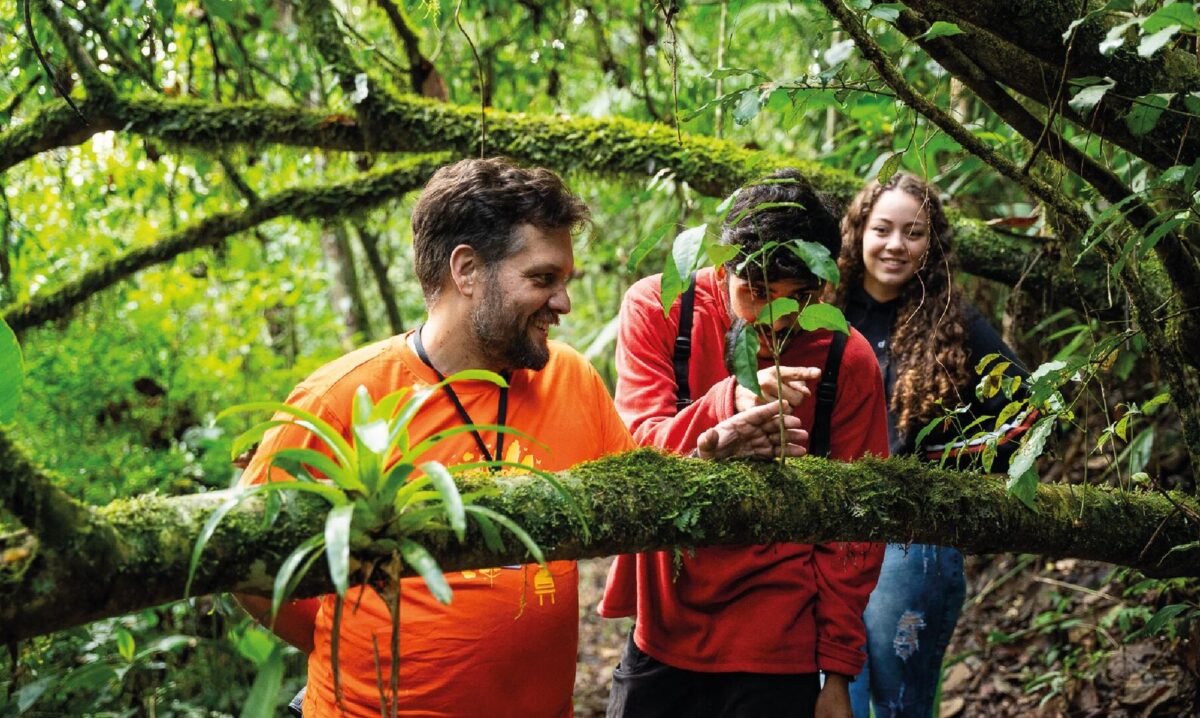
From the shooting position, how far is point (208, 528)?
1462 mm

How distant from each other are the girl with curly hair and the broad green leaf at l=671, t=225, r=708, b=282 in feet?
5.49

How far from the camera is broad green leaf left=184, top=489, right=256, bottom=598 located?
4.78 feet

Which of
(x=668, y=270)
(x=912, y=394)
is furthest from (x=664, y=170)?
(x=668, y=270)

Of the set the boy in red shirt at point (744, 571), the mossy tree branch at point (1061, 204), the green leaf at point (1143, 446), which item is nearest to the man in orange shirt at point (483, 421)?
the boy in red shirt at point (744, 571)

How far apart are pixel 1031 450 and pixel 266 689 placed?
5.68 ft

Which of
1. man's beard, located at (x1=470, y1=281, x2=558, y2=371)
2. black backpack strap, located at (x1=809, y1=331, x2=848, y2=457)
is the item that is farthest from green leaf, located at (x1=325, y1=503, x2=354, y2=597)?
black backpack strap, located at (x1=809, y1=331, x2=848, y2=457)

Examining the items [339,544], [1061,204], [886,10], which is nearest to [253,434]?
[339,544]

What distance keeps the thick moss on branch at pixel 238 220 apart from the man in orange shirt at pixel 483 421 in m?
2.33

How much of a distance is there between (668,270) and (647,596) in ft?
4.28

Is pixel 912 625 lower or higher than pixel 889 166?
lower

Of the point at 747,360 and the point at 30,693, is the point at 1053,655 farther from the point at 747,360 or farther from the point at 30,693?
the point at 30,693

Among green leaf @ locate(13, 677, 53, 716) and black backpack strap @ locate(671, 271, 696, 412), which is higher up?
black backpack strap @ locate(671, 271, 696, 412)

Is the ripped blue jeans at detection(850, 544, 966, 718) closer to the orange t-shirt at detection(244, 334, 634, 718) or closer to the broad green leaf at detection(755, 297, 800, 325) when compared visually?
the orange t-shirt at detection(244, 334, 634, 718)

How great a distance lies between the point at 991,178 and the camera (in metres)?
5.89
